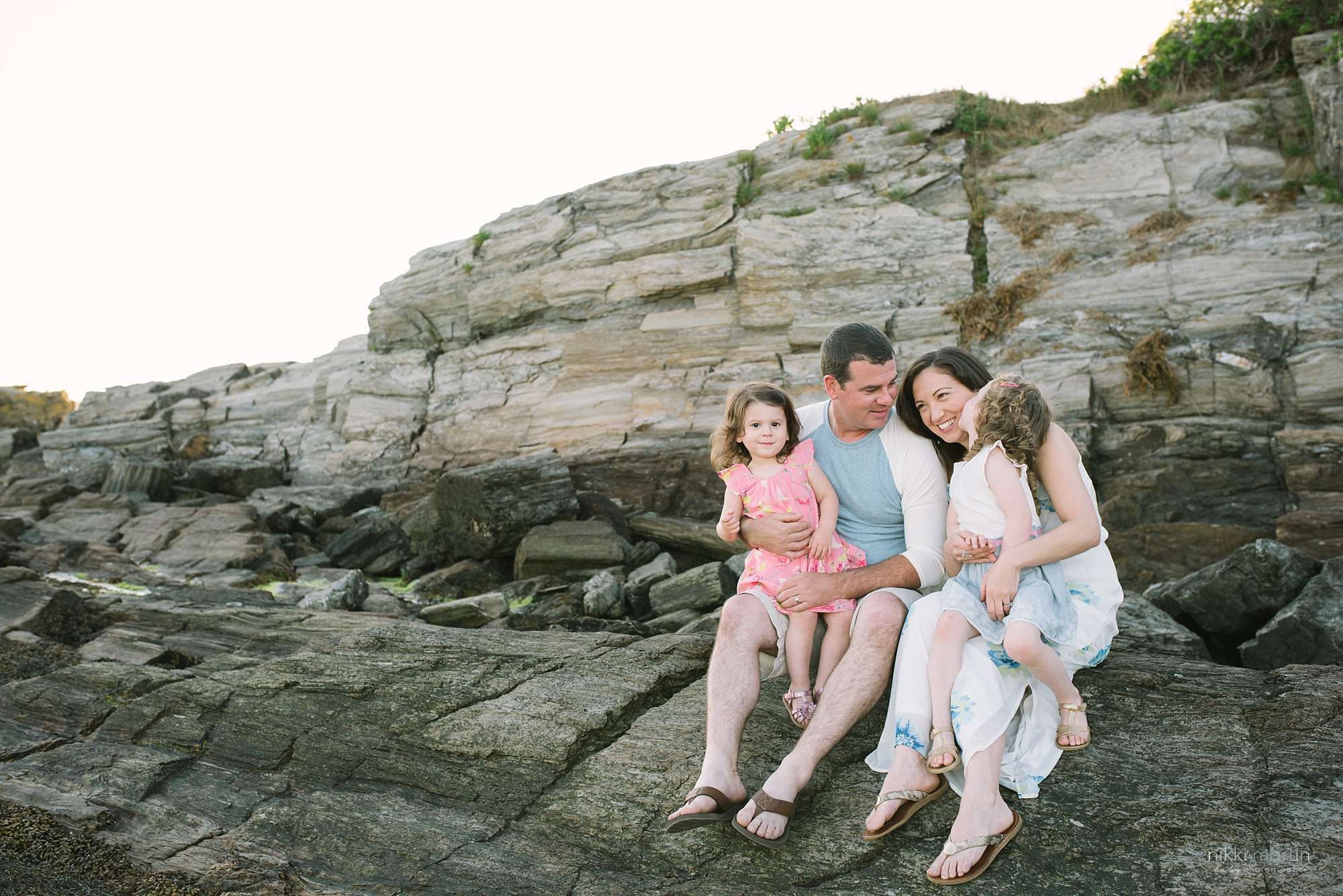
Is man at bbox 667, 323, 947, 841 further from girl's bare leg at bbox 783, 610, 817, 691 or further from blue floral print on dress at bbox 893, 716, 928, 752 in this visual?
blue floral print on dress at bbox 893, 716, 928, 752

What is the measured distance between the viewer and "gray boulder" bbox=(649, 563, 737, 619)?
36.0ft

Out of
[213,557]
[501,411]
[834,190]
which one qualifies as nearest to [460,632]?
[213,557]

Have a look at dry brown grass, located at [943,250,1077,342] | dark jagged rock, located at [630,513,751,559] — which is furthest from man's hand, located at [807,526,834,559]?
dry brown grass, located at [943,250,1077,342]

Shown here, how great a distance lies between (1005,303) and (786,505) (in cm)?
1083

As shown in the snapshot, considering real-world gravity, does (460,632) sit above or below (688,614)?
above

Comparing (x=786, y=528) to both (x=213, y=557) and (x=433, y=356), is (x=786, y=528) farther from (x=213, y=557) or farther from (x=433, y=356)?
(x=433, y=356)

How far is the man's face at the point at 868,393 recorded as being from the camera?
5895 mm

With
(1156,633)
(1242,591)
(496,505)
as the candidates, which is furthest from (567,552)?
(1242,591)

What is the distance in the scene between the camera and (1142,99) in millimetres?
17172

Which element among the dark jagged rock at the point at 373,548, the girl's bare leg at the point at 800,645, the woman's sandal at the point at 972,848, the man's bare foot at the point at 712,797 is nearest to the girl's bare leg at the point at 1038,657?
the woman's sandal at the point at 972,848

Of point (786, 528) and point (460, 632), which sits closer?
point (786, 528)

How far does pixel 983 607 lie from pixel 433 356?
17480mm

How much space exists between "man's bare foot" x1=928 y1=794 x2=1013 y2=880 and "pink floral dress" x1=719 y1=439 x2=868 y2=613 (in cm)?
168

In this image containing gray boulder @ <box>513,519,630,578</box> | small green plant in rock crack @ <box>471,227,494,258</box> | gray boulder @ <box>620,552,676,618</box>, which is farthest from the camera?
small green plant in rock crack @ <box>471,227,494,258</box>
